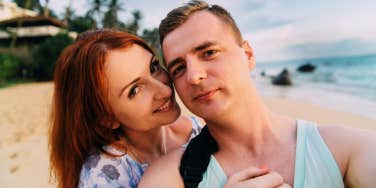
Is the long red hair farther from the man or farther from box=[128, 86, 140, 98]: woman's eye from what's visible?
the man

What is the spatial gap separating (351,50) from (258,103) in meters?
62.9

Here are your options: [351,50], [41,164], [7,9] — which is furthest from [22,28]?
[351,50]

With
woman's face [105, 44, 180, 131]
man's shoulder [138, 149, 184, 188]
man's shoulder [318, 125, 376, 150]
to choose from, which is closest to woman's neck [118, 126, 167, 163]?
woman's face [105, 44, 180, 131]

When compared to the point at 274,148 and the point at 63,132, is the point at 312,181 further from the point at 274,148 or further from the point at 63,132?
the point at 63,132

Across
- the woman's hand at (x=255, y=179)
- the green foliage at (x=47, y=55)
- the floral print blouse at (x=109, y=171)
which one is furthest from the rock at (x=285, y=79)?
the woman's hand at (x=255, y=179)

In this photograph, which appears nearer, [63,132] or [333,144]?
[333,144]

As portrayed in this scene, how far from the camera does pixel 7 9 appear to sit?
41.8 meters

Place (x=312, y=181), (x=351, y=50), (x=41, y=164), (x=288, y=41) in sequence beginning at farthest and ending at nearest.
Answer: (x=351, y=50)
(x=288, y=41)
(x=41, y=164)
(x=312, y=181)

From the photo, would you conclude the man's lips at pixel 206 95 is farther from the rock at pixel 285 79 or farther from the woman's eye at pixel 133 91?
the rock at pixel 285 79

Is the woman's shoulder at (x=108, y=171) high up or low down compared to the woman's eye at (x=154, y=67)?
down

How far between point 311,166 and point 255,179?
316 mm

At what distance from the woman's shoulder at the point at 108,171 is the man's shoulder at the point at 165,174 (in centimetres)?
38

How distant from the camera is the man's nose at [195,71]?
6.32 ft

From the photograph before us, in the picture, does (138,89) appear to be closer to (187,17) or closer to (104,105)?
(104,105)
